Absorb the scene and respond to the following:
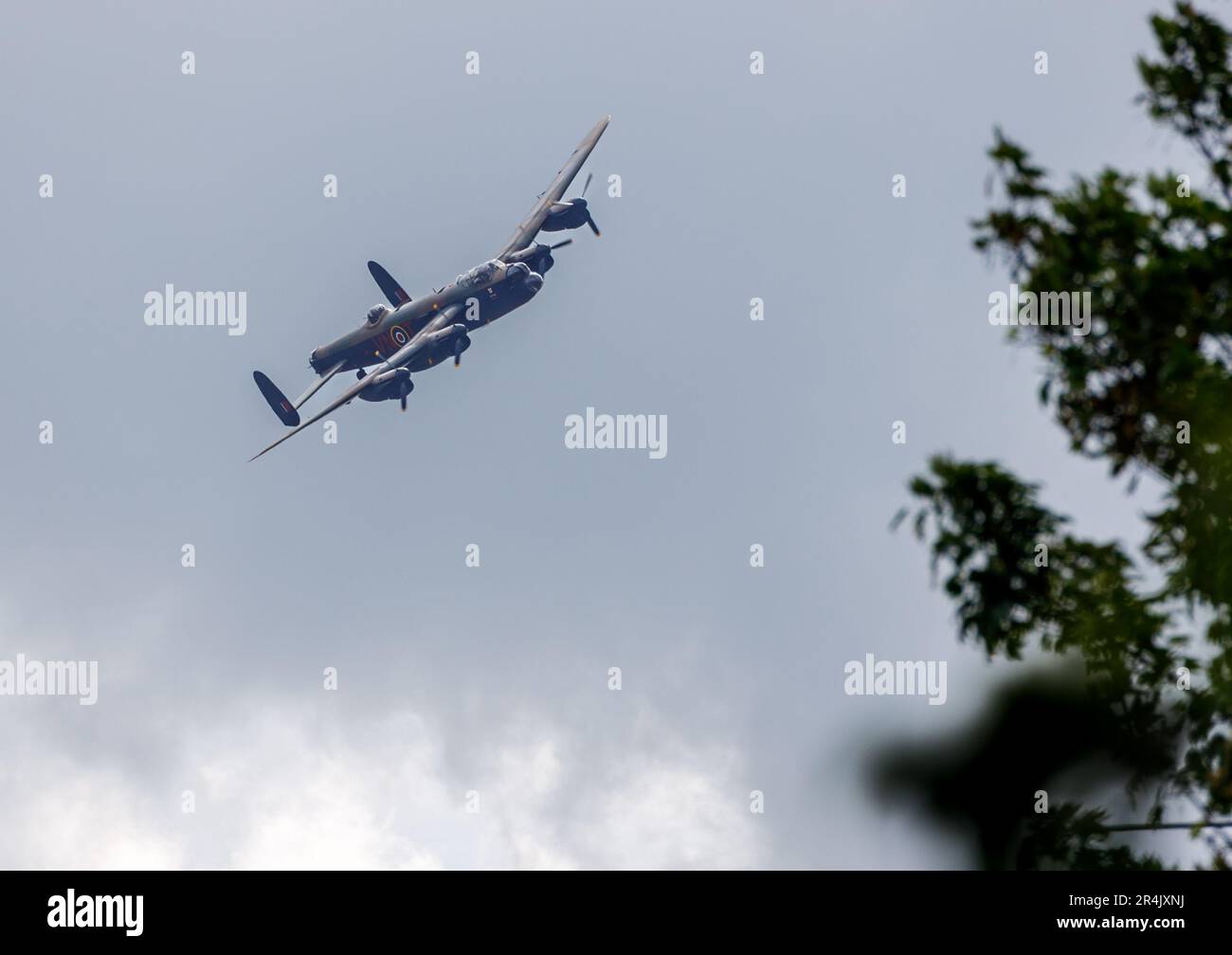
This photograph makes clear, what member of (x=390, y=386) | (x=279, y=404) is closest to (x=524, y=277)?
(x=390, y=386)

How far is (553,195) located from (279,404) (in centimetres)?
2029

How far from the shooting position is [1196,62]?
33.3 metres

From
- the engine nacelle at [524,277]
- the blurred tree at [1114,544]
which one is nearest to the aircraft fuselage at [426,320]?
the engine nacelle at [524,277]

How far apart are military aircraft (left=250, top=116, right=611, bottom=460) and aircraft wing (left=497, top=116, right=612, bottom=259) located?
0.05 m

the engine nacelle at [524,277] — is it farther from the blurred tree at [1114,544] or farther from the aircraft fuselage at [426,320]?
the blurred tree at [1114,544]

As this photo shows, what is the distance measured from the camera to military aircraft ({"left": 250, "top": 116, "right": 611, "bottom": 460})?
75.1m

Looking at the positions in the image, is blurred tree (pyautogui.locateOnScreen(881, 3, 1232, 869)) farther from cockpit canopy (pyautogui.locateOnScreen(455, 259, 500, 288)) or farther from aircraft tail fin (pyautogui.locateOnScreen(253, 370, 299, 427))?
aircraft tail fin (pyautogui.locateOnScreen(253, 370, 299, 427))

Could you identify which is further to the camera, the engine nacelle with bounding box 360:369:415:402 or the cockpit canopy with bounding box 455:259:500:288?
the engine nacelle with bounding box 360:369:415:402

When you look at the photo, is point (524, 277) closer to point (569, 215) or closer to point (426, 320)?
point (569, 215)

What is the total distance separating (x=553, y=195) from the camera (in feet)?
277

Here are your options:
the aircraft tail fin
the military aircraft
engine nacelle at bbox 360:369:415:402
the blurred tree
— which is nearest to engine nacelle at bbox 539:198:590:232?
the military aircraft

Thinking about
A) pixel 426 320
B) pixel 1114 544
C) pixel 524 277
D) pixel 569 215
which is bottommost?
pixel 1114 544

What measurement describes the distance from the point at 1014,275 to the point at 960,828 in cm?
1103
